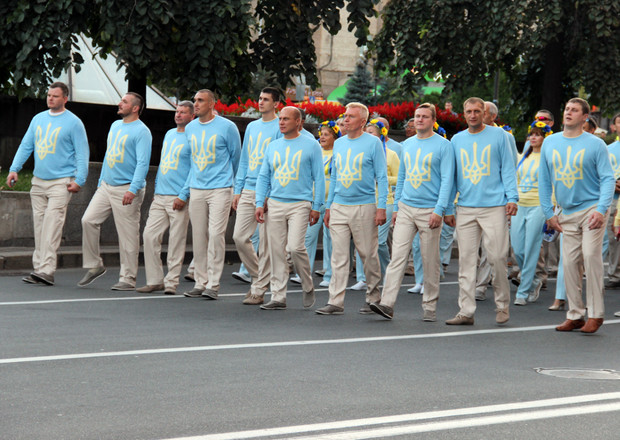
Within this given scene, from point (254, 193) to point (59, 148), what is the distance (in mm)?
2328

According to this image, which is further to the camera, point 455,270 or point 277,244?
point 455,270

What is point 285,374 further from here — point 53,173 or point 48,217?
point 53,173

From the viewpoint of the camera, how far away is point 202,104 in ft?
39.0

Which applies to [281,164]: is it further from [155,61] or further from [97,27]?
[97,27]

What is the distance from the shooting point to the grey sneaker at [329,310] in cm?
1070

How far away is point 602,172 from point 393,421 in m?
4.40

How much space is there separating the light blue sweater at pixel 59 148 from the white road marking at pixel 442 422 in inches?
278

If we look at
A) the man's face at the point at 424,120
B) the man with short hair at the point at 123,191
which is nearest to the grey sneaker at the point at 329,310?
the man's face at the point at 424,120

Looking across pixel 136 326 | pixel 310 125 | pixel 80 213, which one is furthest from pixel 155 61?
pixel 136 326

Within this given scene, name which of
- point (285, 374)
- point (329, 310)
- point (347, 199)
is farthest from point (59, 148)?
point (285, 374)

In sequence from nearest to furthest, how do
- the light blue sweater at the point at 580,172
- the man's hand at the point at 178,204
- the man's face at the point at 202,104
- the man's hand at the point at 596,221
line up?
the man's hand at the point at 596,221, the light blue sweater at the point at 580,172, the man's face at the point at 202,104, the man's hand at the point at 178,204

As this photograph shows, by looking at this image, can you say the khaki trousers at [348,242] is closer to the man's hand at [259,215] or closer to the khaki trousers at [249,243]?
the man's hand at [259,215]

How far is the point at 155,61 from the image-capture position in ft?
56.9

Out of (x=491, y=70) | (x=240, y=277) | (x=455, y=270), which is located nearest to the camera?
(x=240, y=277)
